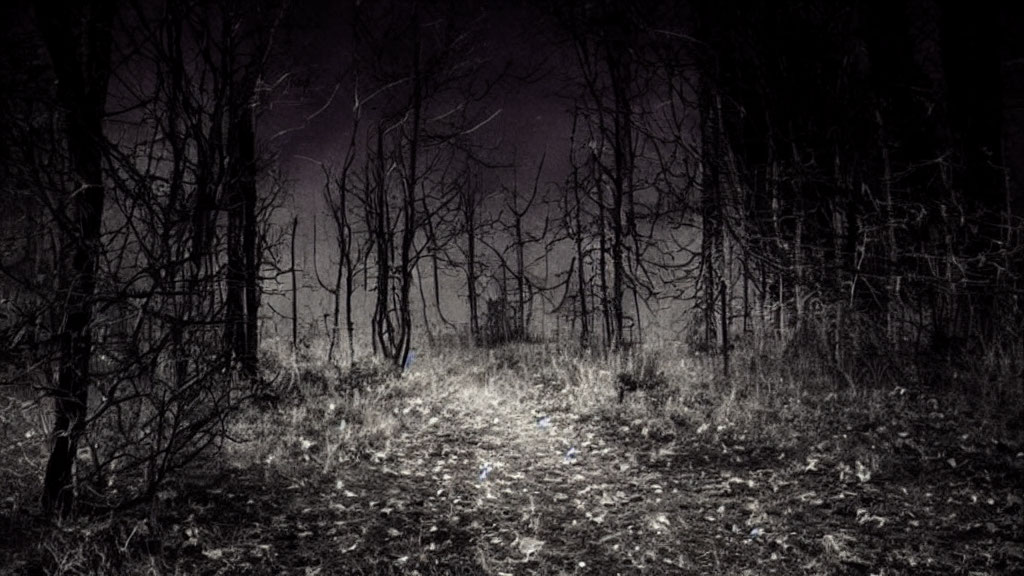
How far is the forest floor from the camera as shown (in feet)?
13.4

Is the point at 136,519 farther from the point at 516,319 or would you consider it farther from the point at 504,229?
the point at 504,229

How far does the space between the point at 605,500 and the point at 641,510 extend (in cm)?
38

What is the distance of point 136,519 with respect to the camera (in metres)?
4.51

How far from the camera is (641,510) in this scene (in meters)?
5.07

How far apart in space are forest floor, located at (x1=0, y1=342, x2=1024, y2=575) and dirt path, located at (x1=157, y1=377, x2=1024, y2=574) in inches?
0.7

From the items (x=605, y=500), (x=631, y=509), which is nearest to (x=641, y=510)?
(x=631, y=509)

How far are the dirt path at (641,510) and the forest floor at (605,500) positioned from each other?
2 centimetres

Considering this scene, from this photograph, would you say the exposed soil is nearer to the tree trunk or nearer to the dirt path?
the dirt path

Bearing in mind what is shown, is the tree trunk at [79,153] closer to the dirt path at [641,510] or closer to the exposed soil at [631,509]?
the exposed soil at [631,509]

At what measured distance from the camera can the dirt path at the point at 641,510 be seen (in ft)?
13.4

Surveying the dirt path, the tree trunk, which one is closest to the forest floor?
the dirt path

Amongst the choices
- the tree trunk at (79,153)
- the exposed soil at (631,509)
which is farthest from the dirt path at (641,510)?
the tree trunk at (79,153)

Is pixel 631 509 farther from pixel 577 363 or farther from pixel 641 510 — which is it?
pixel 577 363

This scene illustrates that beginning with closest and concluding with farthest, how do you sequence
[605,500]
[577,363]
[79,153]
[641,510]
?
1. [79,153]
2. [641,510]
3. [605,500]
4. [577,363]
